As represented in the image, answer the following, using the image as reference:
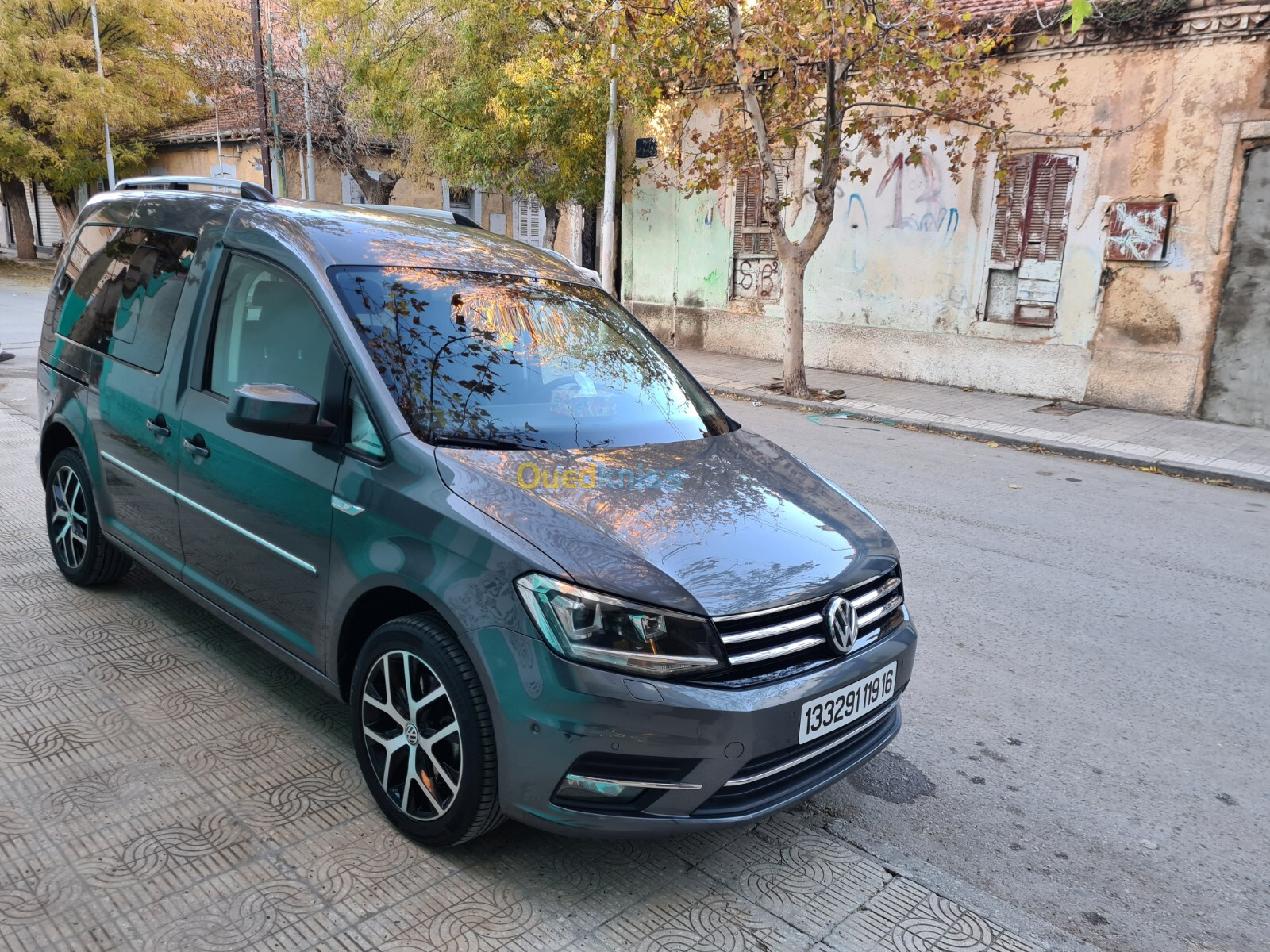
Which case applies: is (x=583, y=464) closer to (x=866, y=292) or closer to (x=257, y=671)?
(x=257, y=671)

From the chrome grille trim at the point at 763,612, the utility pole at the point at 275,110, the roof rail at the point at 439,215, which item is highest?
the utility pole at the point at 275,110

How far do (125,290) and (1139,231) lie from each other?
1154 cm

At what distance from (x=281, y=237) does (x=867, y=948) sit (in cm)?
302

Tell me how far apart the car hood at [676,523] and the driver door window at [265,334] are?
74cm

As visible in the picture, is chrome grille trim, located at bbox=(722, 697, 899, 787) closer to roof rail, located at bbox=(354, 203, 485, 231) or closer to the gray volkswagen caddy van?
the gray volkswagen caddy van

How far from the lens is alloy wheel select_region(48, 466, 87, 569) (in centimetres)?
470

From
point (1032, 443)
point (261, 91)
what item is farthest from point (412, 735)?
point (261, 91)

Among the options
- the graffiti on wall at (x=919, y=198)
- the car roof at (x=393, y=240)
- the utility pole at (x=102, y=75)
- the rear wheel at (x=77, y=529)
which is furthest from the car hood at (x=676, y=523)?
the utility pole at (x=102, y=75)

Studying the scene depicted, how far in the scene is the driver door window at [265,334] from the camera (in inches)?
131

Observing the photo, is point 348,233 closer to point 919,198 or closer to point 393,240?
point 393,240

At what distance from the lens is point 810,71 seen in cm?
1157

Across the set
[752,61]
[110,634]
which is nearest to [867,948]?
[110,634]

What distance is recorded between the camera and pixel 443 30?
1967 centimetres

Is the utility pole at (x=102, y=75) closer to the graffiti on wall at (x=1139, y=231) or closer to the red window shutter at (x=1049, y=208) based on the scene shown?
the red window shutter at (x=1049, y=208)
